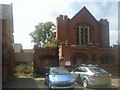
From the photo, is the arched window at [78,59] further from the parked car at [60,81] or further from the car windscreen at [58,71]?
the parked car at [60,81]

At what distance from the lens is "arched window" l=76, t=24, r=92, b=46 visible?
115 feet

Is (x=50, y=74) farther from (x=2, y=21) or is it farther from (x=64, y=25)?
(x=64, y=25)

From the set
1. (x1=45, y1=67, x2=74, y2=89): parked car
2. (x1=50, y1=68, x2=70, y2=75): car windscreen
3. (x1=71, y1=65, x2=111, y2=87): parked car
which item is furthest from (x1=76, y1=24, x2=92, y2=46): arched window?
(x1=45, y1=67, x2=74, y2=89): parked car

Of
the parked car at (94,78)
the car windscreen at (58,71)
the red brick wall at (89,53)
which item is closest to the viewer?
the parked car at (94,78)

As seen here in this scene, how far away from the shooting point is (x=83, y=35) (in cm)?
3516

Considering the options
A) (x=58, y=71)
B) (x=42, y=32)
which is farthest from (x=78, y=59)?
(x=42, y=32)

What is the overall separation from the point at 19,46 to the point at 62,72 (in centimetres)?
4697

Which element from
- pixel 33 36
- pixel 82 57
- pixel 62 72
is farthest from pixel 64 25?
pixel 33 36

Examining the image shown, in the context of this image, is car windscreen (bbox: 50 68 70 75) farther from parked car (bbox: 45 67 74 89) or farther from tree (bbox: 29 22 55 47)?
tree (bbox: 29 22 55 47)

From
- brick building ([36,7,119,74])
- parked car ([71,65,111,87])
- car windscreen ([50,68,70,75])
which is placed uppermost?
brick building ([36,7,119,74])

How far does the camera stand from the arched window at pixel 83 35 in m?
35.2

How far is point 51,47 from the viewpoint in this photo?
31.1 metres

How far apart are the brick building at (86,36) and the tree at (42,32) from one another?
20.0 meters

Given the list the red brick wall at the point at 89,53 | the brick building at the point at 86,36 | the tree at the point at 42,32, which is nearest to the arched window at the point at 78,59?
the brick building at the point at 86,36
